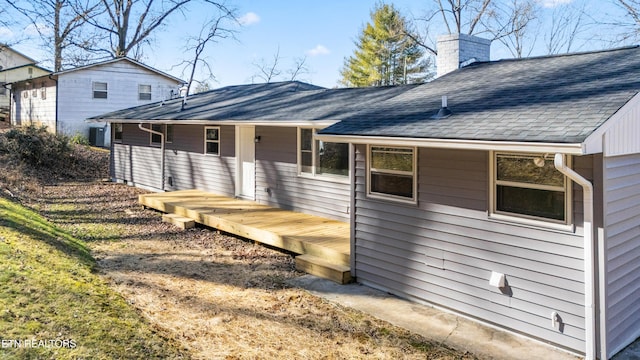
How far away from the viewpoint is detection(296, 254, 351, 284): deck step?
6375mm

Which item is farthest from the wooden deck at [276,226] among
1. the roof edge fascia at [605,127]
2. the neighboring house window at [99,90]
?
the neighboring house window at [99,90]

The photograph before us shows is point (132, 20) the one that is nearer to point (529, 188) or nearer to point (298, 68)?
point (298, 68)

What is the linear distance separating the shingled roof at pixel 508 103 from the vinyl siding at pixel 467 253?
396 millimetres

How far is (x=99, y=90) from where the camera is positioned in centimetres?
2361

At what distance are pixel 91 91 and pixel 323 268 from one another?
20.9m

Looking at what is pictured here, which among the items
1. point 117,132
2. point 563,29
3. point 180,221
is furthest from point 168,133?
point 563,29

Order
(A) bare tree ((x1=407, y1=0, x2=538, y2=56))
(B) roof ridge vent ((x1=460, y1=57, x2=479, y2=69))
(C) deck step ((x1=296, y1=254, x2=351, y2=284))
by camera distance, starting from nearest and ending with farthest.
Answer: (C) deck step ((x1=296, y1=254, x2=351, y2=284))
(B) roof ridge vent ((x1=460, y1=57, x2=479, y2=69))
(A) bare tree ((x1=407, y1=0, x2=538, y2=56))

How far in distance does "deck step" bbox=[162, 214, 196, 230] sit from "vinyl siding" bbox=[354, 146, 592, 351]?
14.7ft

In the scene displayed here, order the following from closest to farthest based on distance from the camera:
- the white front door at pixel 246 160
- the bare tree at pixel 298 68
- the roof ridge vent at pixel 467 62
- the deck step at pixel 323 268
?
the deck step at pixel 323 268 < the roof ridge vent at pixel 467 62 < the white front door at pixel 246 160 < the bare tree at pixel 298 68

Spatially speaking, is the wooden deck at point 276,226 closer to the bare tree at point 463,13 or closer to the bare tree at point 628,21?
the bare tree at point 628,21

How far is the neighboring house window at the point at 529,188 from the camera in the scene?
4.49m

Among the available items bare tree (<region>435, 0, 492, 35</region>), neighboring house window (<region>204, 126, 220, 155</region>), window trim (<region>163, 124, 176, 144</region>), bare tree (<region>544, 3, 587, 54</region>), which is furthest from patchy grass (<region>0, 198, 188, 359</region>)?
bare tree (<region>544, 3, 587, 54</region>)

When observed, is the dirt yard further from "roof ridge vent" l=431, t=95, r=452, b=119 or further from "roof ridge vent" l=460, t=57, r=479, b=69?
"roof ridge vent" l=460, t=57, r=479, b=69

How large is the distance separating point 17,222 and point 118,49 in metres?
24.6
